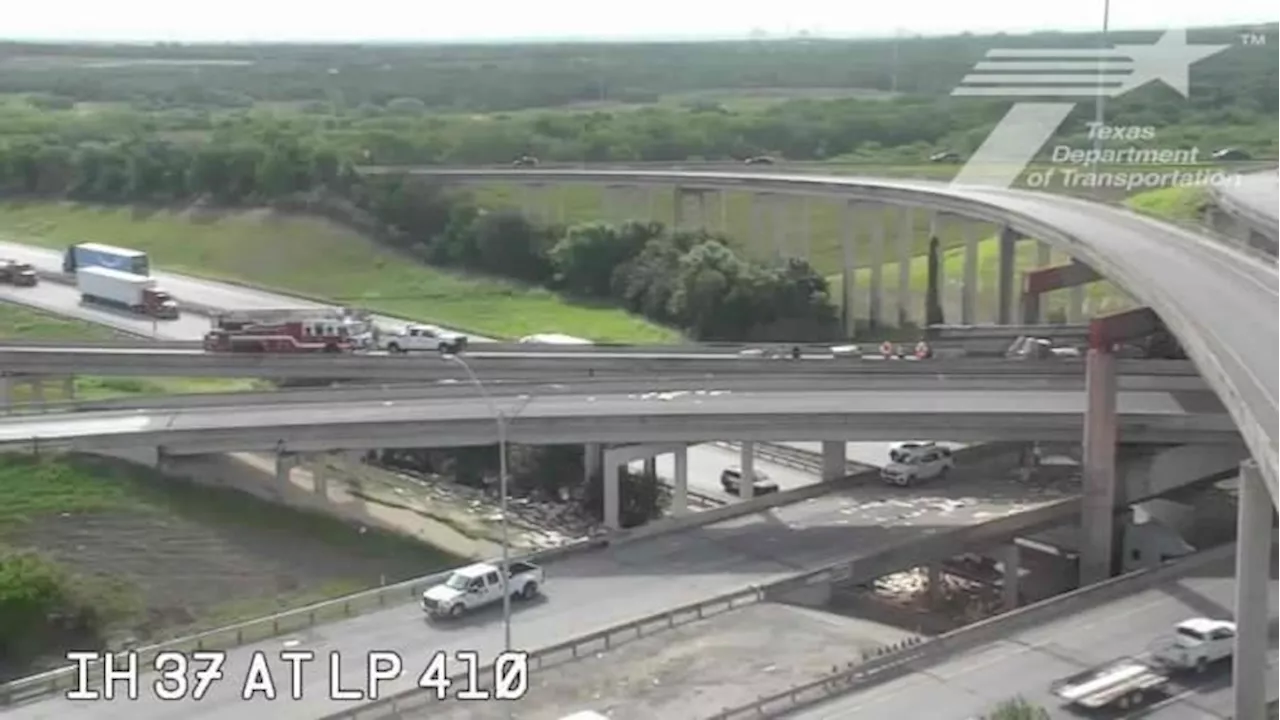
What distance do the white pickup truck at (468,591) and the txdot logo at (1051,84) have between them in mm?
52104

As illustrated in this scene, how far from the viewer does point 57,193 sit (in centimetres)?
11106

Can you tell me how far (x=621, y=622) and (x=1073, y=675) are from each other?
862 centimetres

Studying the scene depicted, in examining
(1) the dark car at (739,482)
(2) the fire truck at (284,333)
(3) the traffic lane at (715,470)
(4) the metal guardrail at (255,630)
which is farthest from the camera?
(2) the fire truck at (284,333)

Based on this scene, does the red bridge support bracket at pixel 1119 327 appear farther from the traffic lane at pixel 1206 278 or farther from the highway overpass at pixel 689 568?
the highway overpass at pixel 689 568

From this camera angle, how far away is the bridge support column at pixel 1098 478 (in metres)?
37.3

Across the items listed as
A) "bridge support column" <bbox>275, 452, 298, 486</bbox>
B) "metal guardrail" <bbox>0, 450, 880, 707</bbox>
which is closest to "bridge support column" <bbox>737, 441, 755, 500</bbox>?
"metal guardrail" <bbox>0, 450, 880, 707</bbox>

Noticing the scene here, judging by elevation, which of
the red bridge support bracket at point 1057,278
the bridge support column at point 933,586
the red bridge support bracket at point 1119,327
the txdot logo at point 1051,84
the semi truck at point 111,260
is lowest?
the bridge support column at point 933,586

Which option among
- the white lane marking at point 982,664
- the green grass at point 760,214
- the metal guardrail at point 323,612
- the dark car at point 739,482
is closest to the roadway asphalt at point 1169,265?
the green grass at point 760,214

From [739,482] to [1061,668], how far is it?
18.1 m

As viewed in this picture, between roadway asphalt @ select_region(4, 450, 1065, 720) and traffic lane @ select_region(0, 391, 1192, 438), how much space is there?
204 cm

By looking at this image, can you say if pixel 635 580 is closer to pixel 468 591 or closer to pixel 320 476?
pixel 468 591

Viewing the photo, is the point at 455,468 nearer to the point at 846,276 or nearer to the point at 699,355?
the point at 699,355

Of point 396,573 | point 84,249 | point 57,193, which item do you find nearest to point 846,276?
point 84,249

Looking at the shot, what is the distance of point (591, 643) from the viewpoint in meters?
29.4
